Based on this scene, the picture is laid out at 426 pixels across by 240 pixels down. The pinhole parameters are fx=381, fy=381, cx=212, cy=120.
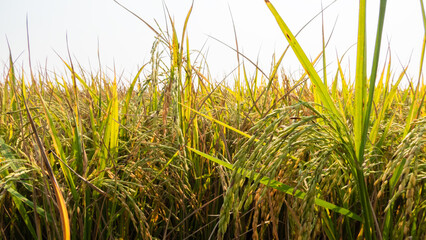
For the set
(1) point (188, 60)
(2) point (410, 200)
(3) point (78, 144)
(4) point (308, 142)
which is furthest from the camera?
(1) point (188, 60)

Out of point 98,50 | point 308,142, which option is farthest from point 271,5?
point 98,50

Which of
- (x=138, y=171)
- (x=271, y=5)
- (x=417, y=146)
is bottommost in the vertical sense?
(x=138, y=171)

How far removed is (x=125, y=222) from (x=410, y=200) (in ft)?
3.17

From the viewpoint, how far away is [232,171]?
103cm

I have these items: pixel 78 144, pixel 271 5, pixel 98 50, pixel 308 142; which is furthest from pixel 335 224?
pixel 98 50

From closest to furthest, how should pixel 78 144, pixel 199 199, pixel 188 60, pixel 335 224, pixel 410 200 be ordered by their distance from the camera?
pixel 410 200 → pixel 335 224 → pixel 78 144 → pixel 199 199 → pixel 188 60

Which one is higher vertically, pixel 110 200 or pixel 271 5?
pixel 271 5

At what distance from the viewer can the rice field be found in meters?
0.77

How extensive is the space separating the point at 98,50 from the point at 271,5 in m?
1.25

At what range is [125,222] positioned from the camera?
4.33 ft

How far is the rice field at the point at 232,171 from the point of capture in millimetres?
766

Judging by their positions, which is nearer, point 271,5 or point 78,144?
point 271,5

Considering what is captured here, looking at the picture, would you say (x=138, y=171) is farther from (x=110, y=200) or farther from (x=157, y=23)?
(x=157, y=23)

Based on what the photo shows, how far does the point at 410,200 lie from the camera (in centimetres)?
62
